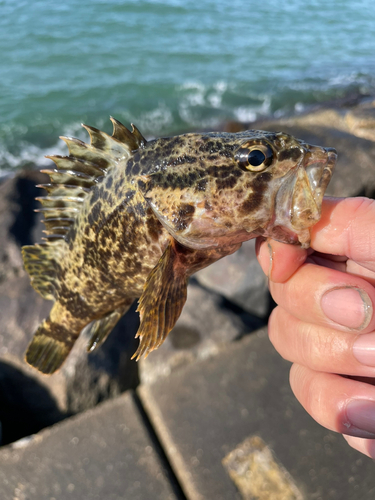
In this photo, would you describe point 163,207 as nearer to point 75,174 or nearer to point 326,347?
point 75,174

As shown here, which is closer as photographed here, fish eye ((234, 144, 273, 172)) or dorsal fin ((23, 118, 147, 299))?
fish eye ((234, 144, 273, 172))

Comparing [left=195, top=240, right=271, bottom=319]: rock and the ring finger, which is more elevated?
Answer: the ring finger

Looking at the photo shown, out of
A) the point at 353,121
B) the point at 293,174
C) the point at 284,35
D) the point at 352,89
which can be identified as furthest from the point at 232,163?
the point at 284,35

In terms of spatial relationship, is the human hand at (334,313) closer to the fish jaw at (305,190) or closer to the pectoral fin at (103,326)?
the fish jaw at (305,190)

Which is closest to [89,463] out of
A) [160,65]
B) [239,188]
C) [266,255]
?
[266,255]

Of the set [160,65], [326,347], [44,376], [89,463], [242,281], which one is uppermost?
[326,347]

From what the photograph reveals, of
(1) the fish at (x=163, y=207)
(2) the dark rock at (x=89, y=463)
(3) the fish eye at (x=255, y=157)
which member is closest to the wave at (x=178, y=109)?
(2) the dark rock at (x=89, y=463)

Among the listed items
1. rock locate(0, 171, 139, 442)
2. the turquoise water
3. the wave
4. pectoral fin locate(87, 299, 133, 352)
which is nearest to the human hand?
pectoral fin locate(87, 299, 133, 352)

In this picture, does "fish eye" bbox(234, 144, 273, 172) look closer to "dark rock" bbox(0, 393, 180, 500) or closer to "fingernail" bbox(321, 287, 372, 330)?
"fingernail" bbox(321, 287, 372, 330)
